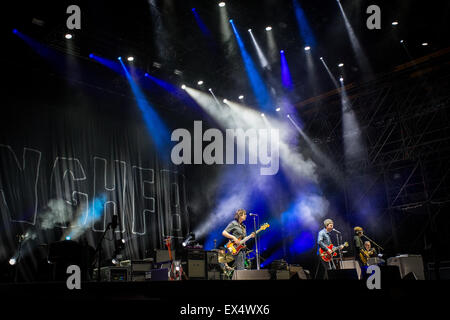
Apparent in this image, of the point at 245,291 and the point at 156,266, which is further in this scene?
the point at 156,266

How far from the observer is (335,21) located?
30.1 ft

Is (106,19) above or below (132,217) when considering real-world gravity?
above

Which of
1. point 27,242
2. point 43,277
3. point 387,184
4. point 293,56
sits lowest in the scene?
point 43,277

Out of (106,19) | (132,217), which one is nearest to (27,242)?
(132,217)

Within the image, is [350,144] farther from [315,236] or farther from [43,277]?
[43,277]

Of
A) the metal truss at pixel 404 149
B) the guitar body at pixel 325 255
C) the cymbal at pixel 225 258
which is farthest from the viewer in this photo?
the metal truss at pixel 404 149

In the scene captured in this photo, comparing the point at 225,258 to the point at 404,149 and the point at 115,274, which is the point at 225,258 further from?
the point at 404,149

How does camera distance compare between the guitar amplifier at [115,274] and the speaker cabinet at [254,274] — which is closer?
the speaker cabinet at [254,274]

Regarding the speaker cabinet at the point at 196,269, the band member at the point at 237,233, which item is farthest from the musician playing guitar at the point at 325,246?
the speaker cabinet at the point at 196,269

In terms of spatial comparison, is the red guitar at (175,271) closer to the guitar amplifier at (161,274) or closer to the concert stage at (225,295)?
the guitar amplifier at (161,274)

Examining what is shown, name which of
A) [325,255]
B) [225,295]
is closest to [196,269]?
[325,255]

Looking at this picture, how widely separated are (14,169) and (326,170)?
800 centimetres
